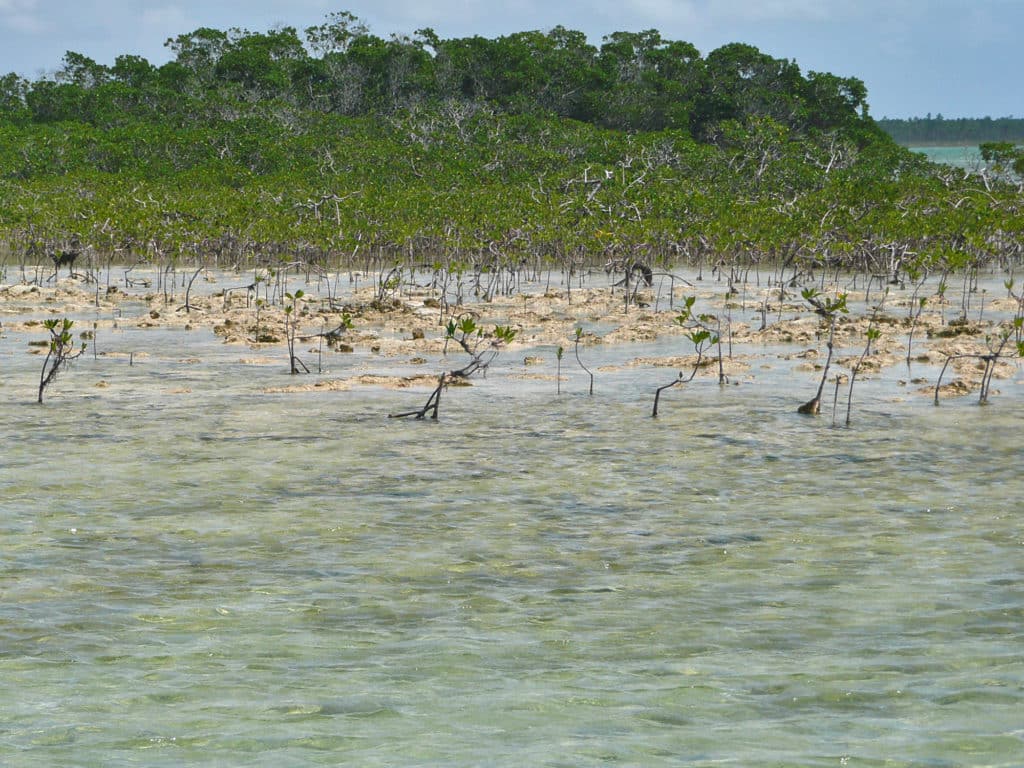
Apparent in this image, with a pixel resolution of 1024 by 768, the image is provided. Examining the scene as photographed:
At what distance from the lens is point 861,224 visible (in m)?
24.4

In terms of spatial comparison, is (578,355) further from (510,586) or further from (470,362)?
(510,586)

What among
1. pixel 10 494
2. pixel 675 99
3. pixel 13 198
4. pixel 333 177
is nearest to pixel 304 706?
pixel 10 494

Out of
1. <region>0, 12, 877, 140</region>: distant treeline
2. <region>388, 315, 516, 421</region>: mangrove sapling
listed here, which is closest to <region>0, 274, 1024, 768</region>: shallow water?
<region>388, 315, 516, 421</region>: mangrove sapling

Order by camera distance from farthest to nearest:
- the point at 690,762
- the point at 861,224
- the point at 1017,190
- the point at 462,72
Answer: the point at 462,72 → the point at 1017,190 → the point at 861,224 → the point at 690,762

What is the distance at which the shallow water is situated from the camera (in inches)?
154

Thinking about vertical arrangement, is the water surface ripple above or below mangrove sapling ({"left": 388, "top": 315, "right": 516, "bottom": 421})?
below

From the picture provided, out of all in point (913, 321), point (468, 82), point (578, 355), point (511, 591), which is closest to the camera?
point (511, 591)

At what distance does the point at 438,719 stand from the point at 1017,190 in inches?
1145

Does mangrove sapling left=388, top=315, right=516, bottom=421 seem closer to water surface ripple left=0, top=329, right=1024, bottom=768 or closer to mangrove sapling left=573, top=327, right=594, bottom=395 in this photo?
water surface ripple left=0, top=329, right=1024, bottom=768

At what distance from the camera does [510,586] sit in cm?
568

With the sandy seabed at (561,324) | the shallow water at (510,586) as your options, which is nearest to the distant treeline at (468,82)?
the sandy seabed at (561,324)

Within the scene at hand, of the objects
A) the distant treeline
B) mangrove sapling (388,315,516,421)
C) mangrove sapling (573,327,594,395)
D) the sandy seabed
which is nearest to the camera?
mangrove sapling (388,315,516,421)

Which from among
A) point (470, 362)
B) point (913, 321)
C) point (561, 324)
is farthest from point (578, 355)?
point (913, 321)

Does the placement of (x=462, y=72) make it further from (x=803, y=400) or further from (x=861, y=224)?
(x=803, y=400)
